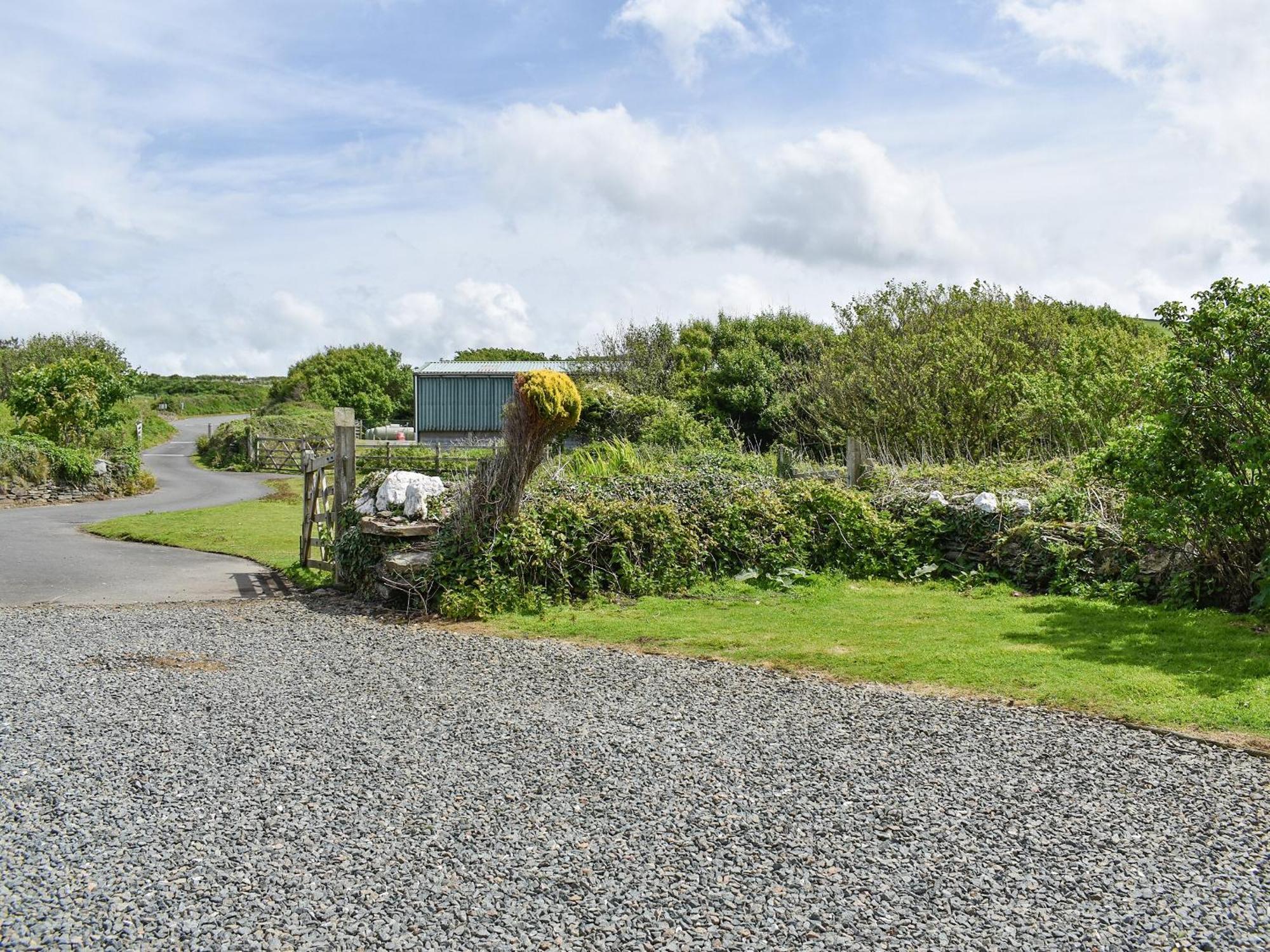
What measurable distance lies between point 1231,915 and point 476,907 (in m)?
Result: 2.96

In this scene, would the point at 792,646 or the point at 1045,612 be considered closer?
the point at 792,646

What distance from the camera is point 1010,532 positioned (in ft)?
38.1

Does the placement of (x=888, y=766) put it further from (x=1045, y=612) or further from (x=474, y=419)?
(x=474, y=419)

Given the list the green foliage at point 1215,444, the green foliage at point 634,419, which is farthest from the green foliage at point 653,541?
the green foliage at point 634,419

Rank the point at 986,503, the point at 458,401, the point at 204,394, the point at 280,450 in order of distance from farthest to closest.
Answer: the point at 204,394 < the point at 280,450 < the point at 458,401 < the point at 986,503

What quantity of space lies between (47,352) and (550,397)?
55.9 meters

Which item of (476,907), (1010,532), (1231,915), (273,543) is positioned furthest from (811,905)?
(273,543)

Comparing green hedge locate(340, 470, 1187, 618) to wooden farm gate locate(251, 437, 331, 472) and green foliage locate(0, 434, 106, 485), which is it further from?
wooden farm gate locate(251, 437, 331, 472)

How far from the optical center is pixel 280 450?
40.3 m

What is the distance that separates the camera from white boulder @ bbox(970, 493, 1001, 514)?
12.0m

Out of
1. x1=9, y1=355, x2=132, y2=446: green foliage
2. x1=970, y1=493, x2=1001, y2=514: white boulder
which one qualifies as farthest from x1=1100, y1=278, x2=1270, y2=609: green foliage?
x1=9, y1=355, x2=132, y2=446: green foliage

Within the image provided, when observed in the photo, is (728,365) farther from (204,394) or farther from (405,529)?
(204,394)

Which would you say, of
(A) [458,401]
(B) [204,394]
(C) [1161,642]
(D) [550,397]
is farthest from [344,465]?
(B) [204,394]

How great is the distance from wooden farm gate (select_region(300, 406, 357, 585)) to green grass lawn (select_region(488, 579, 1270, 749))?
3.05 m
